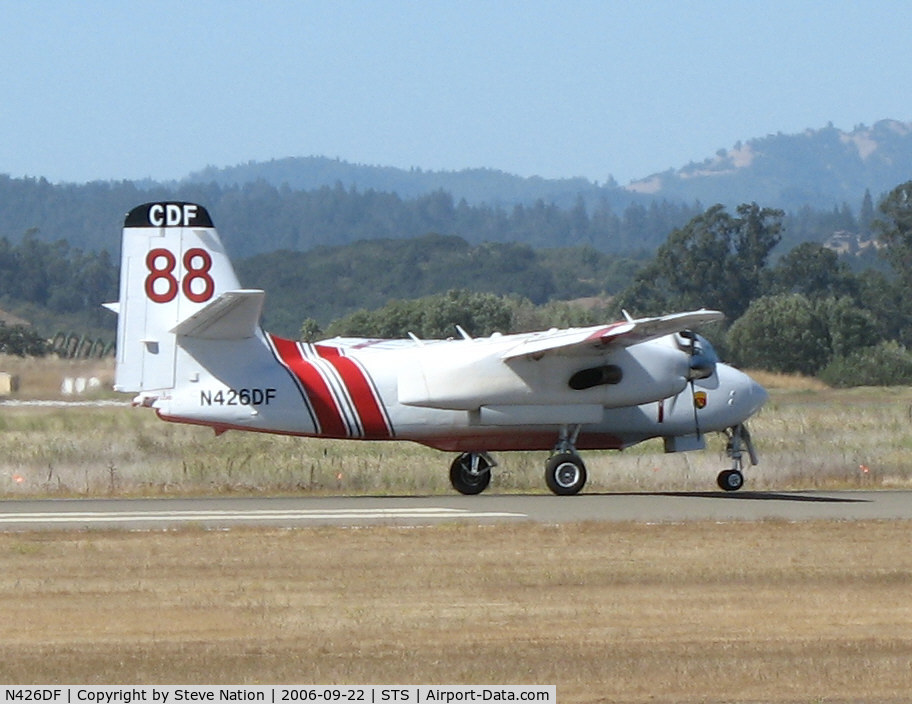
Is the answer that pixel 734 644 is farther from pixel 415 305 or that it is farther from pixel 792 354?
pixel 415 305

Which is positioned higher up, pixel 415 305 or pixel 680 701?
pixel 415 305

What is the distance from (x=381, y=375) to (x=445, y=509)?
3.54 metres

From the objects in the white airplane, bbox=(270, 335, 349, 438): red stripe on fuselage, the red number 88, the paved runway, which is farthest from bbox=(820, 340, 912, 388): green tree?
the red number 88

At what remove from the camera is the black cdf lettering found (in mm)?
26594

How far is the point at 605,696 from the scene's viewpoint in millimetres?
11258

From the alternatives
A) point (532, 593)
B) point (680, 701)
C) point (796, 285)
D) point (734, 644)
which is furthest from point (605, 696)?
point (796, 285)

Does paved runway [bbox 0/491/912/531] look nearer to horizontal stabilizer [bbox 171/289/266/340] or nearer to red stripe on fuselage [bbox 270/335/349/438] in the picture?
red stripe on fuselage [bbox 270/335/349/438]

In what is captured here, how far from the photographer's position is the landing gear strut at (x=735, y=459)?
27.7 meters

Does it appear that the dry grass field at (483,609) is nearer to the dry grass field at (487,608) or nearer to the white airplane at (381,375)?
the dry grass field at (487,608)

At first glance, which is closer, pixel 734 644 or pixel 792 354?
pixel 734 644

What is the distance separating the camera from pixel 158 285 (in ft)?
86.9

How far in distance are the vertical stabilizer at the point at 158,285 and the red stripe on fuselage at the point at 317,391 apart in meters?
1.48

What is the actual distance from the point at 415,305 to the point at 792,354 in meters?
20.5
